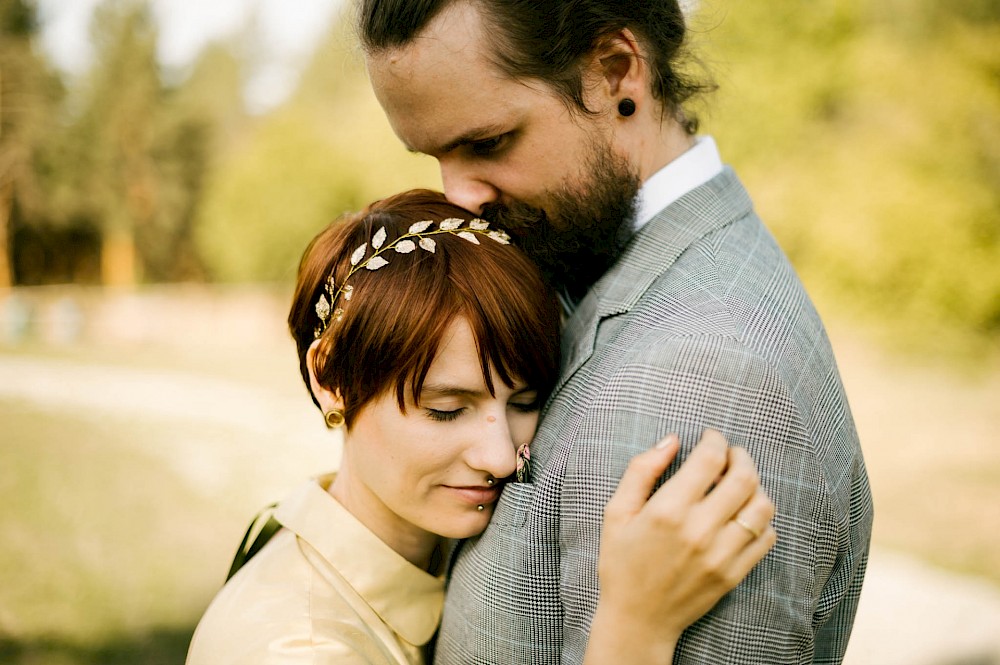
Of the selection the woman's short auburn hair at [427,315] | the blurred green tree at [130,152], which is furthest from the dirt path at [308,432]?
the blurred green tree at [130,152]

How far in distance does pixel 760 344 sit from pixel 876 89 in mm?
16119

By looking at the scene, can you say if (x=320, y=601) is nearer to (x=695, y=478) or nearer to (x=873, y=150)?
(x=695, y=478)

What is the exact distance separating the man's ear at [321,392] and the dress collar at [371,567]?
245 millimetres

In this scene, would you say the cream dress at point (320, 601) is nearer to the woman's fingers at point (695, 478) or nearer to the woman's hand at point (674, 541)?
the woman's hand at point (674, 541)

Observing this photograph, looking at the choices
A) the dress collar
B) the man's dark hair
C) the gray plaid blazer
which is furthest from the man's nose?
the dress collar

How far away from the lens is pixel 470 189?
228 centimetres

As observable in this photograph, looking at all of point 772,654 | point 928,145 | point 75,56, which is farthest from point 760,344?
point 75,56

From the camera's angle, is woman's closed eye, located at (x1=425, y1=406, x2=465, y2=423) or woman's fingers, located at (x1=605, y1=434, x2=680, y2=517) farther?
woman's closed eye, located at (x1=425, y1=406, x2=465, y2=423)

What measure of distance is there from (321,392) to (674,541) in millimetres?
1135

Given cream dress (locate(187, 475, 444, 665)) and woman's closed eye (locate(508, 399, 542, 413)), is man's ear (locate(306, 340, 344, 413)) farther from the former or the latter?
woman's closed eye (locate(508, 399, 542, 413))

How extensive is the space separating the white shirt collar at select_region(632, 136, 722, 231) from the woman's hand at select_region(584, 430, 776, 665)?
79 cm

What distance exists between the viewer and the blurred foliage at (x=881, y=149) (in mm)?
14750

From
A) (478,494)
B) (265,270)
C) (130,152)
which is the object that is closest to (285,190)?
(265,270)

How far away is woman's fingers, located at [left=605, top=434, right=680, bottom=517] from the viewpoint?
4.94ft
